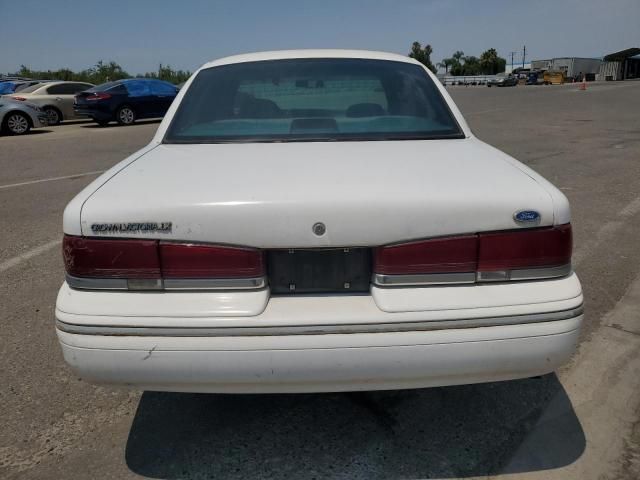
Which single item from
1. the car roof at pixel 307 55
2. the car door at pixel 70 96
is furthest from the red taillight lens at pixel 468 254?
the car door at pixel 70 96

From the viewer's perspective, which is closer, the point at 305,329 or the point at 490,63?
the point at 305,329

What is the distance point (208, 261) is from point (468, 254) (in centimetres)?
88

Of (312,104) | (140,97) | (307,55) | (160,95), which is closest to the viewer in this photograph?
(312,104)

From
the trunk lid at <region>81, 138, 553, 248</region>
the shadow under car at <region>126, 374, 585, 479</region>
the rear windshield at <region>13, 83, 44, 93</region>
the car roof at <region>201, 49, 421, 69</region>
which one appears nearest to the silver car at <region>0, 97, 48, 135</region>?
the rear windshield at <region>13, 83, 44, 93</region>

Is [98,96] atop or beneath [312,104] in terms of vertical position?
beneath

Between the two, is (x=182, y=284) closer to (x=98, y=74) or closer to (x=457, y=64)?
(x=98, y=74)

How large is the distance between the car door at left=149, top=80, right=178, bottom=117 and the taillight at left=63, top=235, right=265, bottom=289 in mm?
16046

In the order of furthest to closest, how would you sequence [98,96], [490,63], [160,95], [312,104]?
[490,63] → [160,95] → [98,96] → [312,104]

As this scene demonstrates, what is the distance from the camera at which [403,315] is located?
5.93 feet

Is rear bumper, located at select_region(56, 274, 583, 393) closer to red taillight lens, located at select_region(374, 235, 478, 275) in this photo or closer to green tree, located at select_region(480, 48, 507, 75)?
red taillight lens, located at select_region(374, 235, 478, 275)

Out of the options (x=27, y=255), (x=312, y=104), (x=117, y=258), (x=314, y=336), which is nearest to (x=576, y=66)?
(x=27, y=255)

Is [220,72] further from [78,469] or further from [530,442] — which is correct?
[530,442]

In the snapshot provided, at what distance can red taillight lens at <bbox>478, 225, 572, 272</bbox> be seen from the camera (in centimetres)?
187

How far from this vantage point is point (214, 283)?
73.8 inches
